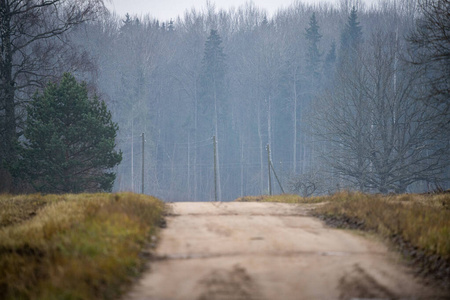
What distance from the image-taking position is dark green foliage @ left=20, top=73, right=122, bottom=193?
17438 mm

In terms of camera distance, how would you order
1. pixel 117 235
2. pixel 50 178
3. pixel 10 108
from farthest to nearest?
pixel 10 108
pixel 50 178
pixel 117 235

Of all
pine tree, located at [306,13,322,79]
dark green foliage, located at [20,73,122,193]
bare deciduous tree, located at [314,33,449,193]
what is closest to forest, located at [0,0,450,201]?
pine tree, located at [306,13,322,79]

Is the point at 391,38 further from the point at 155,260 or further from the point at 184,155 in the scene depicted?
the point at 184,155

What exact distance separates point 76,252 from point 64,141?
13.7m

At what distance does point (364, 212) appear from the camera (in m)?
8.27

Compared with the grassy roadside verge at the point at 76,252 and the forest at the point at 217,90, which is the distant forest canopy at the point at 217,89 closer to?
the forest at the point at 217,90

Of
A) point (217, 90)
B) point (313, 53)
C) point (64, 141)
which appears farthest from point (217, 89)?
point (64, 141)

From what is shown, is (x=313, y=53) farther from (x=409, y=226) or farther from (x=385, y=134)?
(x=409, y=226)

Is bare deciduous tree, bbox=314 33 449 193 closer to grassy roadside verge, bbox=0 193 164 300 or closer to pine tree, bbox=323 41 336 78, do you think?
grassy roadside verge, bbox=0 193 164 300

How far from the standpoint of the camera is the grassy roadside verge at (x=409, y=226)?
5.71 m

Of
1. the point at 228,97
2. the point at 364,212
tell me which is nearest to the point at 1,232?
the point at 364,212

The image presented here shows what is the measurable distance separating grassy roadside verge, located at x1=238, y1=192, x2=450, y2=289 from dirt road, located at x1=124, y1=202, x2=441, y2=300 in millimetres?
350

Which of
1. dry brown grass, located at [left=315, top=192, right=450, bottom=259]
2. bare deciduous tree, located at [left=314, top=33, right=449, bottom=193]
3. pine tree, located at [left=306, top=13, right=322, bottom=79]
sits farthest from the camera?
pine tree, located at [left=306, top=13, right=322, bottom=79]

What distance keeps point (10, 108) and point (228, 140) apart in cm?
4469
